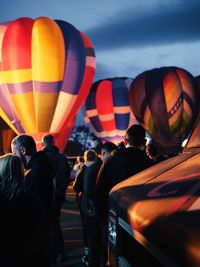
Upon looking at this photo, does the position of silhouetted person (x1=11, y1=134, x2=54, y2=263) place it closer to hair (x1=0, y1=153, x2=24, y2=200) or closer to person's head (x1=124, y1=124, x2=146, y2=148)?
person's head (x1=124, y1=124, x2=146, y2=148)

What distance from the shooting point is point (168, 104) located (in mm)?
24328

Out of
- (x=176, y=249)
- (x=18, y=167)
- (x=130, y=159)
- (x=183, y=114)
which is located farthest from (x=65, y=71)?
(x=176, y=249)

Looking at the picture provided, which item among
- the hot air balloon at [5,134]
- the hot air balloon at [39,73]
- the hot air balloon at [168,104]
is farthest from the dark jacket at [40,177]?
the hot air balloon at [5,134]

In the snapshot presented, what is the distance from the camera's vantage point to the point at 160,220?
1794 mm

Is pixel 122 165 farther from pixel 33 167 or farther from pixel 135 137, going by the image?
pixel 33 167

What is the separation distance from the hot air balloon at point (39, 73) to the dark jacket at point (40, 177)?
1549 cm

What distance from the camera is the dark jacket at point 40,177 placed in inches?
158

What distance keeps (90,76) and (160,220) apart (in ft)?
67.9

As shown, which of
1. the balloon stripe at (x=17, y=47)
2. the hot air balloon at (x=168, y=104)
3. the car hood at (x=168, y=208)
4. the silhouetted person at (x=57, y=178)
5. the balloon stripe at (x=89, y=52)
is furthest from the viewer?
the hot air balloon at (x=168, y=104)

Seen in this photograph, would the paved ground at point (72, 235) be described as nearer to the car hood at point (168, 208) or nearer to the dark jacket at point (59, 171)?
the dark jacket at point (59, 171)

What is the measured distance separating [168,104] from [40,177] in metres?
20.7

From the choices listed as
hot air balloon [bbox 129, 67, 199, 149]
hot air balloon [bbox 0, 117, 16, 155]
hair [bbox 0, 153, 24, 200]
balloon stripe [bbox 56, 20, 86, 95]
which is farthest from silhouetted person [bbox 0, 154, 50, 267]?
hot air balloon [bbox 0, 117, 16, 155]

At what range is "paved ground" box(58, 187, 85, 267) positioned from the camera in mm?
6155

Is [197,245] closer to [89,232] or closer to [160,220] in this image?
[160,220]
